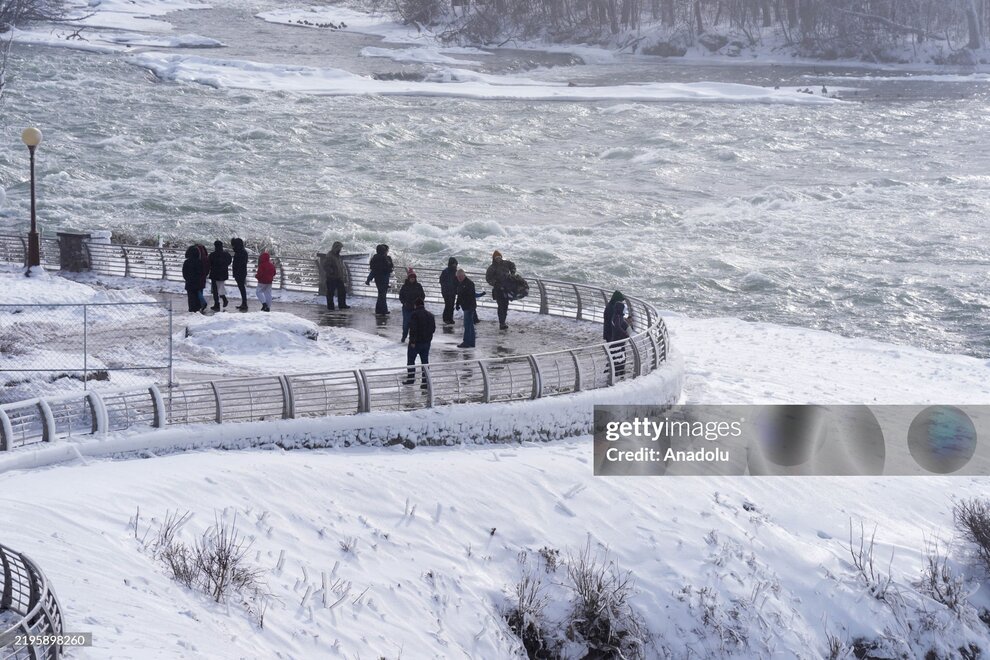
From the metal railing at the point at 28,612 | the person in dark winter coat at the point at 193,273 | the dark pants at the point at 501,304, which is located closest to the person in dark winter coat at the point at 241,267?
the person in dark winter coat at the point at 193,273

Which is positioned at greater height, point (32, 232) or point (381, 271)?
point (32, 232)

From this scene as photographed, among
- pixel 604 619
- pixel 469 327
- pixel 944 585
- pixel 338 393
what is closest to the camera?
pixel 604 619

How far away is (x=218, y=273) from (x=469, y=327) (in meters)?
4.36

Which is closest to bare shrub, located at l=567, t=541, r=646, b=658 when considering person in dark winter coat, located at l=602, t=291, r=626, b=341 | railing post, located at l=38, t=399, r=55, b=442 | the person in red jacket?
railing post, located at l=38, t=399, r=55, b=442

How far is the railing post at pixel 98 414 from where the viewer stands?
1232 centimetres

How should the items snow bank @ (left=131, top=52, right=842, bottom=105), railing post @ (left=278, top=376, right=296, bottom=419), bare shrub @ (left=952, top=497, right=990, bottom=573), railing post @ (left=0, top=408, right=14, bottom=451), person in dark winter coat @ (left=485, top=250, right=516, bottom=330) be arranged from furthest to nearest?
snow bank @ (left=131, top=52, right=842, bottom=105) → person in dark winter coat @ (left=485, top=250, right=516, bottom=330) → bare shrub @ (left=952, top=497, right=990, bottom=573) → railing post @ (left=278, top=376, right=296, bottom=419) → railing post @ (left=0, top=408, right=14, bottom=451)

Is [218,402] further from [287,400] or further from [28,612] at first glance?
[28,612]

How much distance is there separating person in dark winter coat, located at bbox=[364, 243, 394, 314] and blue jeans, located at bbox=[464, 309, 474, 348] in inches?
90.7

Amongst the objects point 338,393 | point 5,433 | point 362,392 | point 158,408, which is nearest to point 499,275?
point 338,393

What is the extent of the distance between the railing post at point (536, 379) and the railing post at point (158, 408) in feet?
14.3

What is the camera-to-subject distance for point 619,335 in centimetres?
1711

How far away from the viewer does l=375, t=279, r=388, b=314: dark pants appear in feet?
64.7

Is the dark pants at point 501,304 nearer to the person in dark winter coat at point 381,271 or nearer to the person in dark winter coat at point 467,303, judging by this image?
the person in dark winter coat at point 467,303

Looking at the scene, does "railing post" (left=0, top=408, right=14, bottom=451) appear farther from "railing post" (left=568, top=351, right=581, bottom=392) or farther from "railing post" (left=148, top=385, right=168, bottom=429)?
"railing post" (left=568, top=351, right=581, bottom=392)
